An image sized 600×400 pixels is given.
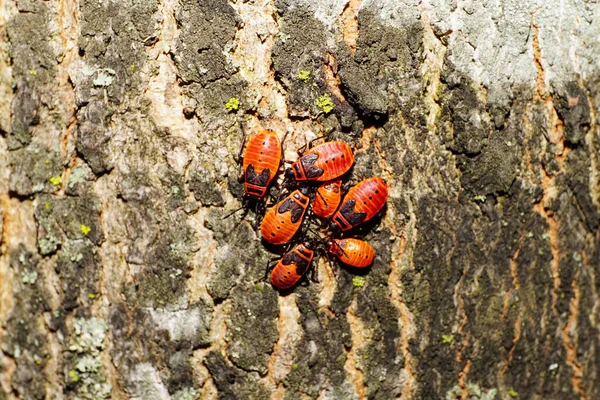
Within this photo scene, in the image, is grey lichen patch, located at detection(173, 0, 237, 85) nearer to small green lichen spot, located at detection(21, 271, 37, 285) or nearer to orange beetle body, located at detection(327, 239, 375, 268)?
orange beetle body, located at detection(327, 239, 375, 268)

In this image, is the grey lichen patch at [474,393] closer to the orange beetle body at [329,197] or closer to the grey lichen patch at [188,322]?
the orange beetle body at [329,197]

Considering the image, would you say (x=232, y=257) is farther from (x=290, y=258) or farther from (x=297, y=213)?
(x=297, y=213)

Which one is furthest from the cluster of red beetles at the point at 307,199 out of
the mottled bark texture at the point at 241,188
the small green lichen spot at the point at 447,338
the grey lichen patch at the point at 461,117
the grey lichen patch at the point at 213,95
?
the small green lichen spot at the point at 447,338

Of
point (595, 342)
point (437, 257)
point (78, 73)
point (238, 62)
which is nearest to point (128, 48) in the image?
point (78, 73)

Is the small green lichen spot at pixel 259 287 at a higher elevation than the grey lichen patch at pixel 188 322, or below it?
higher

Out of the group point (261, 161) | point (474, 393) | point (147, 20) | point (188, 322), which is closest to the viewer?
point (261, 161)

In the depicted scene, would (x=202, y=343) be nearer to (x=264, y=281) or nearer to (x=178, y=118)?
(x=264, y=281)

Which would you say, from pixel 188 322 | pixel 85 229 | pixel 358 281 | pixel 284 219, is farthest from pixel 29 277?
pixel 358 281

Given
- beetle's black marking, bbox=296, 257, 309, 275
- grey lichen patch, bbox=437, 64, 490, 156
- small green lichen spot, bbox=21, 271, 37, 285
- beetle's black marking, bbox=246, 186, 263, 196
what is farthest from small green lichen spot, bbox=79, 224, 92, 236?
grey lichen patch, bbox=437, 64, 490, 156
